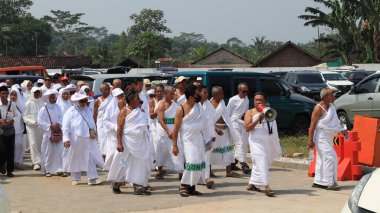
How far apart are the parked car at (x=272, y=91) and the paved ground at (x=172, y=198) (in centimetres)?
457

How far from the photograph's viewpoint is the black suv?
2753 centimetres

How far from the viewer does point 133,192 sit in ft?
34.4

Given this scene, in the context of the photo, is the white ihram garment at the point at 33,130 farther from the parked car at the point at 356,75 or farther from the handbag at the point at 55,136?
the parked car at the point at 356,75

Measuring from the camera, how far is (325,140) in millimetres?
10797

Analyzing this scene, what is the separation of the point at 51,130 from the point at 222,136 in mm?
3171

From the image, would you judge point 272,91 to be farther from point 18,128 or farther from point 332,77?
point 332,77

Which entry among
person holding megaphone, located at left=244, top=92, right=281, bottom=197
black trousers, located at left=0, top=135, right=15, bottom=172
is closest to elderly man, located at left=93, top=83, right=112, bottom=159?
black trousers, located at left=0, top=135, right=15, bottom=172

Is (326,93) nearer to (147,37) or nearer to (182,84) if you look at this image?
(182,84)

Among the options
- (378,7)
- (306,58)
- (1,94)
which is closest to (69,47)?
(306,58)

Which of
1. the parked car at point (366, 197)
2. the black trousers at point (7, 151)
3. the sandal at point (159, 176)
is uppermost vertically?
the parked car at point (366, 197)

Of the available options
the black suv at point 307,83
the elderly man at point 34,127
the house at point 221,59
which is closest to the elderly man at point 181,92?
the elderly man at point 34,127

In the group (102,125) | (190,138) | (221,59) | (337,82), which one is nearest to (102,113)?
(102,125)

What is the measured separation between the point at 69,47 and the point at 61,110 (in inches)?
4861

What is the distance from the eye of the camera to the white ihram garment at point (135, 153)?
10.2 meters
